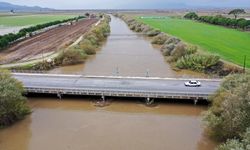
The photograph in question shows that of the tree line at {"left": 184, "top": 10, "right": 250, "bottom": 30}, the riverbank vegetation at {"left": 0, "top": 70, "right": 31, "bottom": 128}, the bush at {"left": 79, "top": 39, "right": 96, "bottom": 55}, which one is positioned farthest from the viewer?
the tree line at {"left": 184, "top": 10, "right": 250, "bottom": 30}

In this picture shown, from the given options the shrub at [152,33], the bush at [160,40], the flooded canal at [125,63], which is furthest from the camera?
the shrub at [152,33]

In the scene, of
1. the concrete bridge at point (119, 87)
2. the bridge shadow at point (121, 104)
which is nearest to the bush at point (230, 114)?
the bridge shadow at point (121, 104)

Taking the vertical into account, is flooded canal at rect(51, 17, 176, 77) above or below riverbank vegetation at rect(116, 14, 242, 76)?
below

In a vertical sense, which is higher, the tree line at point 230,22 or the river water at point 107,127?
the tree line at point 230,22

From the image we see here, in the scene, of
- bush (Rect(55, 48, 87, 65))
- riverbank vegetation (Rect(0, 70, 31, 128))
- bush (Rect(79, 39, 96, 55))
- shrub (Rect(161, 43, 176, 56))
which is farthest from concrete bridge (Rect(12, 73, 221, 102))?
shrub (Rect(161, 43, 176, 56))

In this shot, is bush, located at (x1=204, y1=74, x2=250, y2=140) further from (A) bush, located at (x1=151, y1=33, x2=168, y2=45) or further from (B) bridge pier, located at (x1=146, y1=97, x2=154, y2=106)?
(A) bush, located at (x1=151, y1=33, x2=168, y2=45)

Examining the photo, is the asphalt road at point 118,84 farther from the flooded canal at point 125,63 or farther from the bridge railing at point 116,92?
the flooded canal at point 125,63

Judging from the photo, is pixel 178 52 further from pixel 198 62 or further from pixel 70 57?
pixel 70 57
